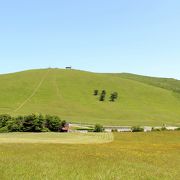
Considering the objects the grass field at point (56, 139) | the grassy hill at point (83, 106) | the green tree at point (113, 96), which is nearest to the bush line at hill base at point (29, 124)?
the grass field at point (56, 139)

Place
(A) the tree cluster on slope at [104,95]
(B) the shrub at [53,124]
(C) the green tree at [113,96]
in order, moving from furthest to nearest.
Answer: (C) the green tree at [113,96], (A) the tree cluster on slope at [104,95], (B) the shrub at [53,124]

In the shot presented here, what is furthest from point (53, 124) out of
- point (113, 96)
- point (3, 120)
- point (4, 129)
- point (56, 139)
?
point (113, 96)

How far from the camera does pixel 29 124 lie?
325 ft

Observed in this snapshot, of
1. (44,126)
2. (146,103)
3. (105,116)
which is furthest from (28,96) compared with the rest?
(44,126)

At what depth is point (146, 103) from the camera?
195 meters

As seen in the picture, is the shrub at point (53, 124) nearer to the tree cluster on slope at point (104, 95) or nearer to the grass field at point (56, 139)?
the grass field at point (56, 139)

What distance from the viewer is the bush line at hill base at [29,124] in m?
98.7

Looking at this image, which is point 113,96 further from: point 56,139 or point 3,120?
point 56,139

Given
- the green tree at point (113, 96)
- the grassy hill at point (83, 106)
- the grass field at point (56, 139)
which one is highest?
the green tree at point (113, 96)

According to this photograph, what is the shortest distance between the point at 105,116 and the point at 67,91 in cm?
4085

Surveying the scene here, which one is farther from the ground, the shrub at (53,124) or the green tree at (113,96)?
the green tree at (113,96)

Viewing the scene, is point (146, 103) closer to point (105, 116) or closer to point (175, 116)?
point (175, 116)

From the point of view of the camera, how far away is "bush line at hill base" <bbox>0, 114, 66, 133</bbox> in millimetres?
98688

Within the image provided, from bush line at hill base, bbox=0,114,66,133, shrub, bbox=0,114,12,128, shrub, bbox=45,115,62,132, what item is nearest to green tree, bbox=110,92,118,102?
shrub, bbox=45,115,62,132
